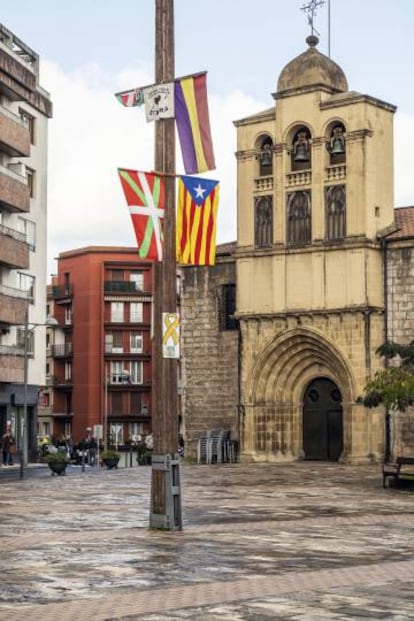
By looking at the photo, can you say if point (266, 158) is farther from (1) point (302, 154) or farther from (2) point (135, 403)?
(2) point (135, 403)

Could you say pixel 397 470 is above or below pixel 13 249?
below

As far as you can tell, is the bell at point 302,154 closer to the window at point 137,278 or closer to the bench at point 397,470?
the bench at point 397,470

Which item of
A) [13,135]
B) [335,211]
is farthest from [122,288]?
[335,211]

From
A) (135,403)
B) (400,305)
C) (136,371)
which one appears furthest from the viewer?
(136,371)

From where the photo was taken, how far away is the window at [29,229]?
57.8 m

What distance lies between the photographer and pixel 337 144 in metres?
48.8

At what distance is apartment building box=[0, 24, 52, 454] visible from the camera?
54.4 meters

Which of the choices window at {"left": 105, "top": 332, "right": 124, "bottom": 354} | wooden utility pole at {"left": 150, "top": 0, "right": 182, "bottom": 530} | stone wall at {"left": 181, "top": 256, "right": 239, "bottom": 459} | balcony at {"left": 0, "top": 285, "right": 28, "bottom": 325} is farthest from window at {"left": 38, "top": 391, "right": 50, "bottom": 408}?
wooden utility pole at {"left": 150, "top": 0, "right": 182, "bottom": 530}

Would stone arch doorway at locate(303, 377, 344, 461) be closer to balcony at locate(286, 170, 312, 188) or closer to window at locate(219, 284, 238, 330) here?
window at locate(219, 284, 238, 330)

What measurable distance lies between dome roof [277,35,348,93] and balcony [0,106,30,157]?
11.8m

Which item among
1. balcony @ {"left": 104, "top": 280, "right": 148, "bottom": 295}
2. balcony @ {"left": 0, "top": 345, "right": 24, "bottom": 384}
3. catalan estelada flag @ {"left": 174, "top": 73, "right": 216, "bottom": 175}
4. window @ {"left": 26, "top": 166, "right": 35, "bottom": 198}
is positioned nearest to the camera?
catalan estelada flag @ {"left": 174, "top": 73, "right": 216, "bottom": 175}

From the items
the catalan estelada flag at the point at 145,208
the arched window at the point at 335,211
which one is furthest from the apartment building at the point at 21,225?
the catalan estelada flag at the point at 145,208

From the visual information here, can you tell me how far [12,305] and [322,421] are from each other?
578 inches

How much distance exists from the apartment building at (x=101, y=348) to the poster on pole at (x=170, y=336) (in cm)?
7419
